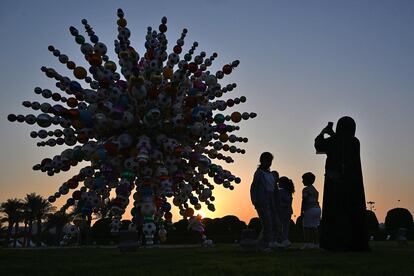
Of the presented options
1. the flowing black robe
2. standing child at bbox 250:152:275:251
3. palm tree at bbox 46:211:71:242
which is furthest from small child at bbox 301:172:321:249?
palm tree at bbox 46:211:71:242

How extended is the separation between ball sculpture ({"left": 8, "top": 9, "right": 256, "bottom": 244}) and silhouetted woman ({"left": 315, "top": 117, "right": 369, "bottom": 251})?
2263 millimetres

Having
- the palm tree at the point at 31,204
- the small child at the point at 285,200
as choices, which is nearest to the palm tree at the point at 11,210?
the palm tree at the point at 31,204

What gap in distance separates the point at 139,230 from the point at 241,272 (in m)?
5.75

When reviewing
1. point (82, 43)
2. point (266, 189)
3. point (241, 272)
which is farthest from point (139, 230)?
point (241, 272)

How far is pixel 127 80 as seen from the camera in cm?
970

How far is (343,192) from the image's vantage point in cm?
1035

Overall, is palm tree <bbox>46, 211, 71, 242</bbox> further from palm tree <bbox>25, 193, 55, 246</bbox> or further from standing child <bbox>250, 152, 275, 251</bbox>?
standing child <bbox>250, 152, 275, 251</bbox>

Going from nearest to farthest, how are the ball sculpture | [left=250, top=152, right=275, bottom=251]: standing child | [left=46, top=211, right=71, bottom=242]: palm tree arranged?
the ball sculpture
[left=250, top=152, right=275, bottom=251]: standing child
[left=46, top=211, right=71, bottom=242]: palm tree

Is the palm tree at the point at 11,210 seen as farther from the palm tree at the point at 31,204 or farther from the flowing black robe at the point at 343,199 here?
the flowing black robe at the point at 343,199

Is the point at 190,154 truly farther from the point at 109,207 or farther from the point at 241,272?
the point at 241,272

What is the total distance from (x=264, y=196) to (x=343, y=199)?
1.99m

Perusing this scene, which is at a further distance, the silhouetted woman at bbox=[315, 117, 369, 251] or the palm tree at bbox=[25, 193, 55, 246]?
the palm tree at bbox=[25, 193, 55, 246]

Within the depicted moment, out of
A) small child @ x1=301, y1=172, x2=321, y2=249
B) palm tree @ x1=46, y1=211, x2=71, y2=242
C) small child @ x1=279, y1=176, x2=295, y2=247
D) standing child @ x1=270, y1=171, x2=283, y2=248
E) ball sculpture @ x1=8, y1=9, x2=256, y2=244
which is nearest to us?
ball sculpture @ x1=8, y1=9, x2=256, y2=244

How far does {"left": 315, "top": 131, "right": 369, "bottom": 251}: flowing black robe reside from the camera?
1015 centimetres
